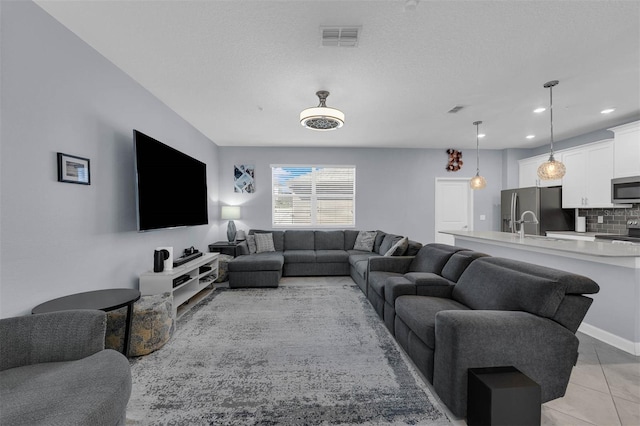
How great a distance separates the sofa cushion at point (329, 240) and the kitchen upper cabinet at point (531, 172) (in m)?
4.18

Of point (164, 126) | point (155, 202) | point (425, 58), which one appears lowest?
point (155, 202)

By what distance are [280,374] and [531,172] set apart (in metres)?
6.39

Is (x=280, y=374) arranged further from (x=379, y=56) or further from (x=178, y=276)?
(x=379, y=56)

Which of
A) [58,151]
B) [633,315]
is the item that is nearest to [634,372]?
[633,315]

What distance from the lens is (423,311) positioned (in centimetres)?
210

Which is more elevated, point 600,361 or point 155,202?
point 155,202

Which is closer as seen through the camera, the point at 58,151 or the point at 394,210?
the point at 58,151

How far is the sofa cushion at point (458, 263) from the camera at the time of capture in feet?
8.60

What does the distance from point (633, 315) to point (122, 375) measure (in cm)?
388

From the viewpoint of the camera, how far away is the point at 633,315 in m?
2.34

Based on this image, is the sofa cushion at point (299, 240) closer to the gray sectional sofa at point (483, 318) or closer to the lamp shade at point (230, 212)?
the lamp shade at point (230, 212)

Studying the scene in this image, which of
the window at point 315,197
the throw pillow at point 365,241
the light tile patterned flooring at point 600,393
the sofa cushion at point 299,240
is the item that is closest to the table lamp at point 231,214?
the window at point 315,197

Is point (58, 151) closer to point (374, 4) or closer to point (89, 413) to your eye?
point (89, 413)

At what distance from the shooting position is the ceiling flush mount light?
2.96 m
